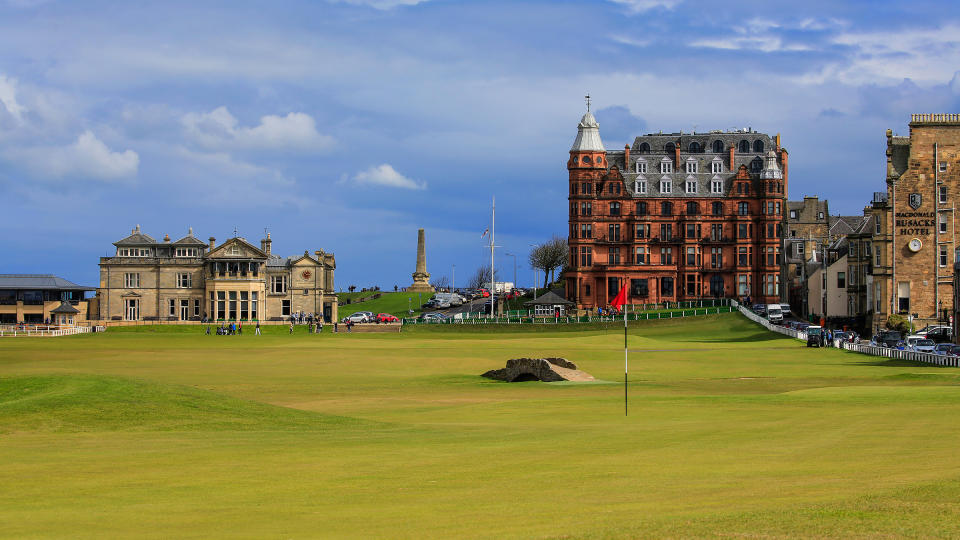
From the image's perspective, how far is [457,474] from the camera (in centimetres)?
2223

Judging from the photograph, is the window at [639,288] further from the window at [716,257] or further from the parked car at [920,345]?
the parked car at [920,345]

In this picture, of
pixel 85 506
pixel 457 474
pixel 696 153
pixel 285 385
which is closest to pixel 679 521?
pixel 457 474

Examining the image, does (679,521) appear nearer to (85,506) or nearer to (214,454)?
(85,506)

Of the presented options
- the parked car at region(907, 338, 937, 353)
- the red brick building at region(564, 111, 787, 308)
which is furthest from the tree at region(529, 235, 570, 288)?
the parked car at region(907, 338, 937, 353)

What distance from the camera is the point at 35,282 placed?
14875 centimetres

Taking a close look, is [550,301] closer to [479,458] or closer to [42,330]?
[42,330]

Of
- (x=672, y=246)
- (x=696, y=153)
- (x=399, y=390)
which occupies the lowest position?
(x=399, y=390)

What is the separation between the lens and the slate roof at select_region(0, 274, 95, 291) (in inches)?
5802

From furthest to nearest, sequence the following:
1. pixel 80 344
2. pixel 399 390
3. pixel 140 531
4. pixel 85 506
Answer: pixel 80 344
pixel 399 390
pixel 85 506
pixel 140 531

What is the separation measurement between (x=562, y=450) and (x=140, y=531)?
437 inches

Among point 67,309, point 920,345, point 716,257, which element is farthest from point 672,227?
point 67,309

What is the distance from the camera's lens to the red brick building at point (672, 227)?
14575cm

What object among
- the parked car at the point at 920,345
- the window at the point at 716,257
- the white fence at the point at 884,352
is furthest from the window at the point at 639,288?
the parked car at the point at 920,345

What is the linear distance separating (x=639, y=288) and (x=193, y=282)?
187ft
